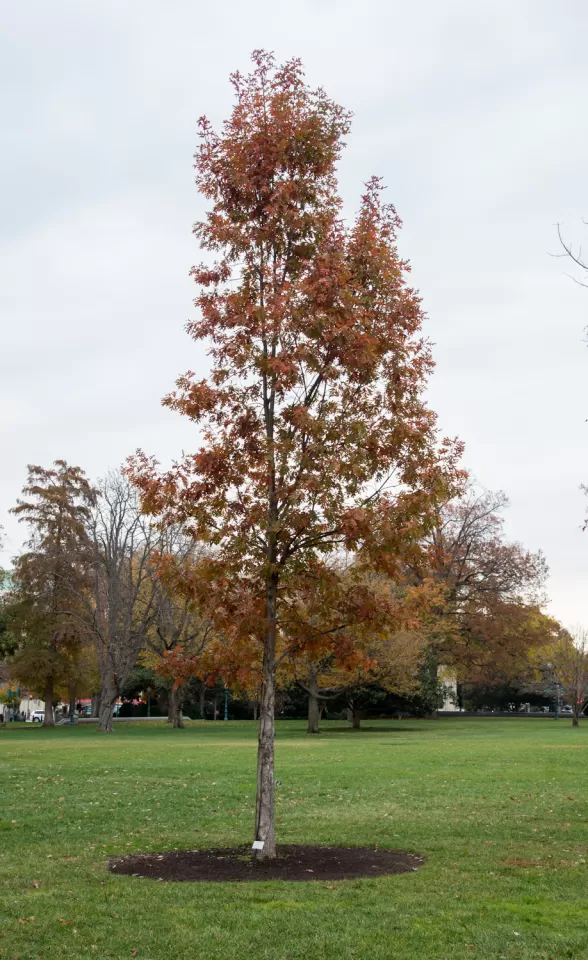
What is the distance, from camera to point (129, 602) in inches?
1853

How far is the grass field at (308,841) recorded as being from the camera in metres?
6.45

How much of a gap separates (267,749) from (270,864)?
116 centimetres

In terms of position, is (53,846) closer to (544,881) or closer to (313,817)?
(313,817)

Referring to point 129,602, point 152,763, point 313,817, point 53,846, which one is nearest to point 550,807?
point 313,817

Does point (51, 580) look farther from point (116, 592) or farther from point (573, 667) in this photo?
point (573, 667)

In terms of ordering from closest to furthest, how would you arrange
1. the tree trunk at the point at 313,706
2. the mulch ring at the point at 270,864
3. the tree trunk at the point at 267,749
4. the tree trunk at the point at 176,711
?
the mulch ring at the point at 270,864 < the tree trunk at the point at 267,749 < the tree trunk at the point at 313,706 < the tree trunk at the point at 176,711

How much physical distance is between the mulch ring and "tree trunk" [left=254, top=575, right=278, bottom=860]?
265mm

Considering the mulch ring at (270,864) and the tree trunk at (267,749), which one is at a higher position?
the tree trunk at (267,749)

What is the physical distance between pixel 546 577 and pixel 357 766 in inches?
1573

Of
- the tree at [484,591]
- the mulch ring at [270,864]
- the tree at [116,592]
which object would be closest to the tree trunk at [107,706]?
the tree at [116,592]

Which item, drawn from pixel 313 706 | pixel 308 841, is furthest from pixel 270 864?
pixel 313 706

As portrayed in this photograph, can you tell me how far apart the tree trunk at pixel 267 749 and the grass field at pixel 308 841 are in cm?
137

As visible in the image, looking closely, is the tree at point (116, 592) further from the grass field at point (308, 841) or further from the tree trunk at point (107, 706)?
the grass field at point (308, 841)

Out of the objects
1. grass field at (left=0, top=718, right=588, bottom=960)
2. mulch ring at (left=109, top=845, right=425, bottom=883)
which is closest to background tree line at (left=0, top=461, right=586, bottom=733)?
grass field at (left=0, top=718, right=588, bottom=960)
